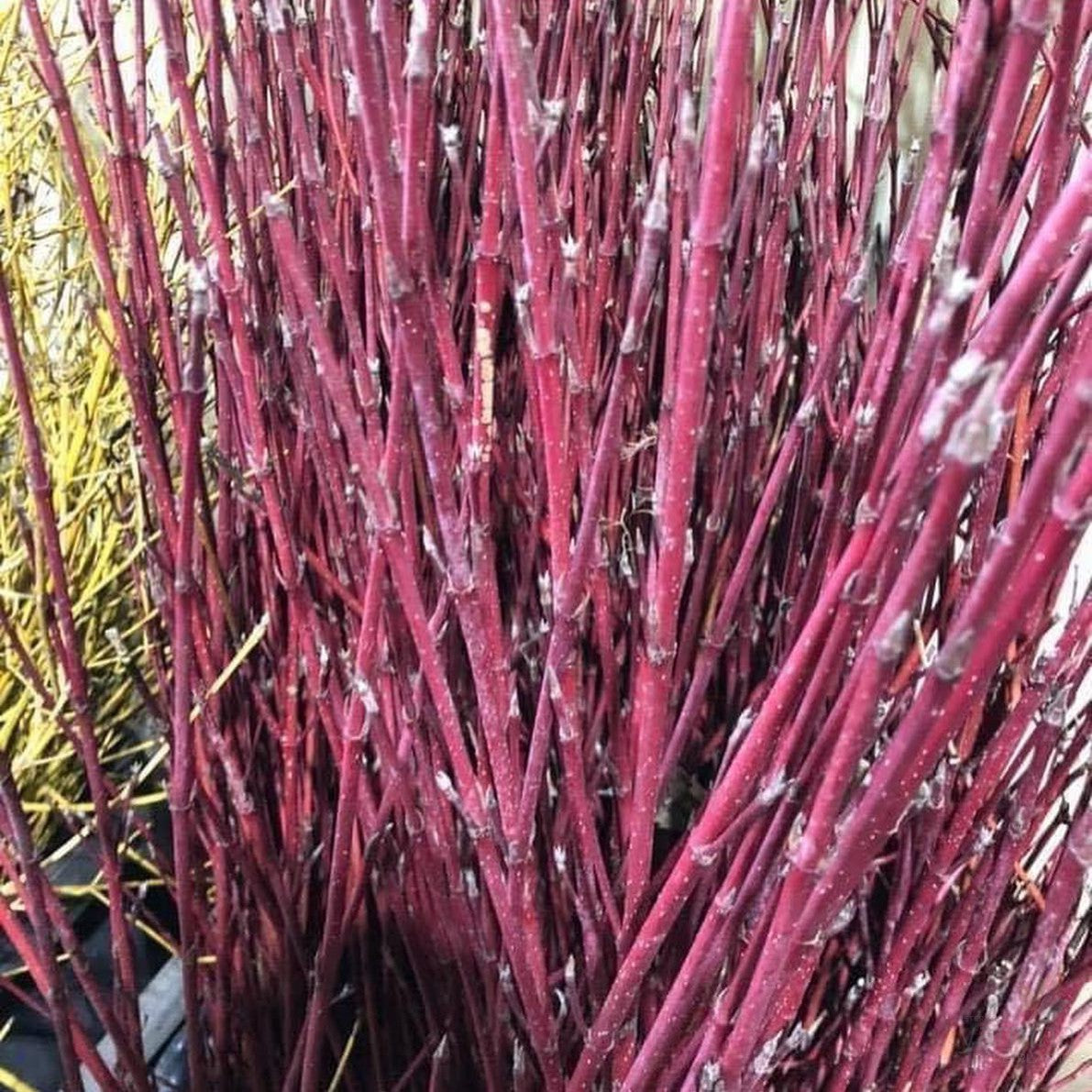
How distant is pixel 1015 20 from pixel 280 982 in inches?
27.7

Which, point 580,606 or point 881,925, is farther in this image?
point 881,925

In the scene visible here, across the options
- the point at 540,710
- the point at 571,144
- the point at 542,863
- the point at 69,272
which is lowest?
the point at 542,863

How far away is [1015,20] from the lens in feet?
1.01

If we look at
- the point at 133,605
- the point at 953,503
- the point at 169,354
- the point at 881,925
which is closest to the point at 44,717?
the point at 133,605

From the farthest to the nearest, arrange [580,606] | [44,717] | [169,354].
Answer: [44,717] → [169,354] → [580,606]

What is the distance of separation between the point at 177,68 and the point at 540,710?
430 millimetres

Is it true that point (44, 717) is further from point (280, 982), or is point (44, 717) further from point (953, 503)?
point (953, 503)

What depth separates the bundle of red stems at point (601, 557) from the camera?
0.37 meters

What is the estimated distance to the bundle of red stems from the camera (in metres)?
0.37

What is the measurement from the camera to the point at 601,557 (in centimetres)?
59

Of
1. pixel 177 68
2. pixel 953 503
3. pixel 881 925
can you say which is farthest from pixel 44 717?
pixel 953 503

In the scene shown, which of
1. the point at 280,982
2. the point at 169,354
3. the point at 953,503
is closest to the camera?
the point at 953,503

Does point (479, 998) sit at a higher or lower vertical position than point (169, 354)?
lower

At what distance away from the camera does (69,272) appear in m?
0.98
